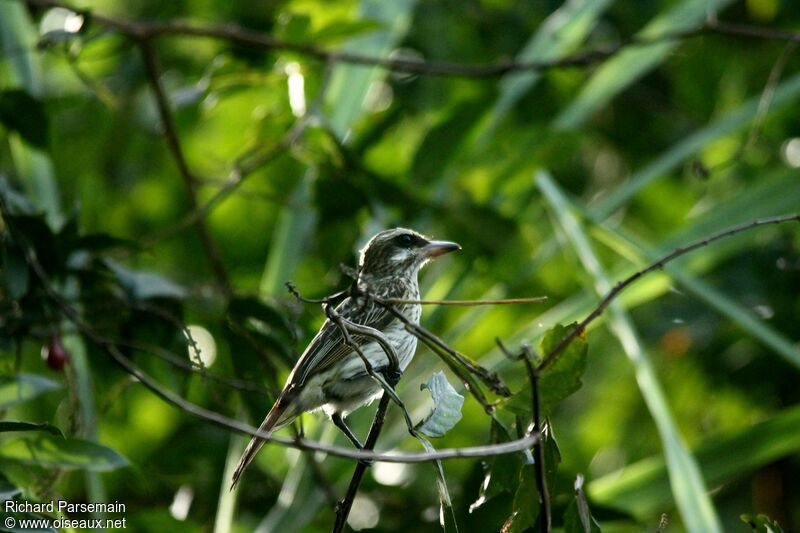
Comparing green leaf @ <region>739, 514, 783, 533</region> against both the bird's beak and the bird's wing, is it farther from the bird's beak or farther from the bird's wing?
the bird's beak

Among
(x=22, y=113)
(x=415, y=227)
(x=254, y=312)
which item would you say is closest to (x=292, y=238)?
(x=415, y=227)

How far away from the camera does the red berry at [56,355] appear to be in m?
3.98

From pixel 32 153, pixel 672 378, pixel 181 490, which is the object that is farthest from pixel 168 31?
pixel 672 378

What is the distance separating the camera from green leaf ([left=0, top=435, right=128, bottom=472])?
329 cm

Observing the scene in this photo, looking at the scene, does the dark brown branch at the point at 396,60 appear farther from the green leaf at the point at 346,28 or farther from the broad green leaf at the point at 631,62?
the broad green leaf at the point at 631,62

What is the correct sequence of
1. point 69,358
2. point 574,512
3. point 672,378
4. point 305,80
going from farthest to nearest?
point 672,378, point 305,80, point 69,358, point 574,512

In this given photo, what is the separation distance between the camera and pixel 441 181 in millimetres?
5160

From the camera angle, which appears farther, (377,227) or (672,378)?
(672,378)

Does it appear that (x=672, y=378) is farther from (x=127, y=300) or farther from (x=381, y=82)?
(x=127, y=300)

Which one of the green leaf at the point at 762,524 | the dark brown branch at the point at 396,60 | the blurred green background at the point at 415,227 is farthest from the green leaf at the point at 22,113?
the green leaf at the point at 762,524

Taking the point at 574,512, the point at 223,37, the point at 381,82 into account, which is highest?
the point at 381,82

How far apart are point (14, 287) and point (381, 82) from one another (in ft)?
10.9

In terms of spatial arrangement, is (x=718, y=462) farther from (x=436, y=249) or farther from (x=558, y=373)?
(x=558, y=373)

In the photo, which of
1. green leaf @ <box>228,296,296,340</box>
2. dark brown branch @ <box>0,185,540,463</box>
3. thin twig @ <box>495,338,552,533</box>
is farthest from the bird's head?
thin twig @ <box>495,338,552,533</box>
